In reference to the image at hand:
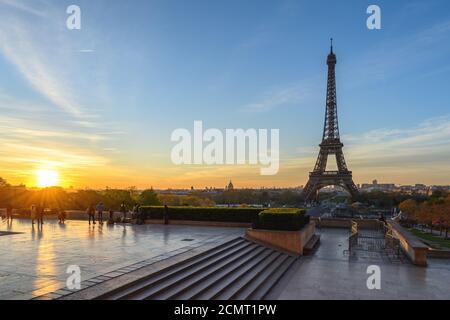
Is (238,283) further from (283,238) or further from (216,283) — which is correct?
(283,238)

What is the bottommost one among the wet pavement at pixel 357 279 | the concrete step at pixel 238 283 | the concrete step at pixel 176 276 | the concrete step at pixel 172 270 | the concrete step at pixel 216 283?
the wet pavement at pixel 357 279

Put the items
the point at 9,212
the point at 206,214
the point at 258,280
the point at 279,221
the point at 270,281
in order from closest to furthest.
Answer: the point at 258,280 < the point at 270,281 < the point at 279,221 < the point at 206,214 < the point at 9,212

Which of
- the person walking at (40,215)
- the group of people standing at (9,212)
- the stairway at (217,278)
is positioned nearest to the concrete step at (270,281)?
the stairway at (217,278)

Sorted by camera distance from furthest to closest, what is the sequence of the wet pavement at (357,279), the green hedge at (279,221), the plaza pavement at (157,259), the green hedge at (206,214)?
the green hedge at (206,214)
the green hedge at (279,221)
the wet pavement at (357,279)
the plaza pavement at (157,259)

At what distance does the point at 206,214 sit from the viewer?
2152cm

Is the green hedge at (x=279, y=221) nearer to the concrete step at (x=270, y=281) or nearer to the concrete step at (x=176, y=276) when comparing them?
the concrete step at (x=270, y=281)

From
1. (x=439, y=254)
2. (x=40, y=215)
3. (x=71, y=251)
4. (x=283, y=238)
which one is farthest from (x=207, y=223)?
(x=439, y=254)

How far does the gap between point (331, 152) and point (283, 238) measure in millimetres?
64340

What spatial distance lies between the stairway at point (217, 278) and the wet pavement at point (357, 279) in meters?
0.78

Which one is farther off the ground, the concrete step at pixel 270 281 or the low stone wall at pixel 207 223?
the low stone wall at pixel 207 223

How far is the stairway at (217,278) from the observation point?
8.59 m
